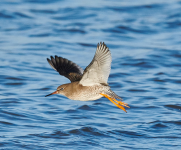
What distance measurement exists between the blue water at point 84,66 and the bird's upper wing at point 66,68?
1.08m

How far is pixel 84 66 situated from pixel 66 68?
3.66 m

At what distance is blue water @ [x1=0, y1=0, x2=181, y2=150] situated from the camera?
23.1 ft

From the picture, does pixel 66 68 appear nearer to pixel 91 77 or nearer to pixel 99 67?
pixel 91 77

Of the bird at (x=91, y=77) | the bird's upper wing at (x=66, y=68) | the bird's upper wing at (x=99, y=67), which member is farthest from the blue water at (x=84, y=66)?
the bird's upper wing at (x=99, y=67)

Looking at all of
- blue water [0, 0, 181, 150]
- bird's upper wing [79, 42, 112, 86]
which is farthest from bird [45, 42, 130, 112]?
blue water [0, 0, 181, 150]

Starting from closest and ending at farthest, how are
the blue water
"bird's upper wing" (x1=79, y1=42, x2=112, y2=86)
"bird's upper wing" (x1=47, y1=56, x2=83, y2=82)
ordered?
"bird's upper wing" (x1=79, y1=42, x2=112, y2=86)
"bird's upper wing" (x1=47, y1=56, x2=83, y2=82)
the blue water

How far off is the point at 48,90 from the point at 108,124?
2.33 meters

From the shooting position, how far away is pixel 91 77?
6102 millimetres

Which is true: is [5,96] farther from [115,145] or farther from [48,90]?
[115,145]

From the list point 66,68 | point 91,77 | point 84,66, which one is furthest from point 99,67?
point 84,66

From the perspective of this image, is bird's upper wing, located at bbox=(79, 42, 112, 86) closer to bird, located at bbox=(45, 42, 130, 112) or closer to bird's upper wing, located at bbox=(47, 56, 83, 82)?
bird, located at bbox=(45, 42, 130, 112)

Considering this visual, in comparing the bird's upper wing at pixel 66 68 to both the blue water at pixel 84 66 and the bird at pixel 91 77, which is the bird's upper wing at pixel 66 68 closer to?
the bird at pixel 91 77

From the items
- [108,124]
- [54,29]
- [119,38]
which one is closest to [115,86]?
[108,124]

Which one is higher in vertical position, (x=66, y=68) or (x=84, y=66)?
(x=84, y=66)
